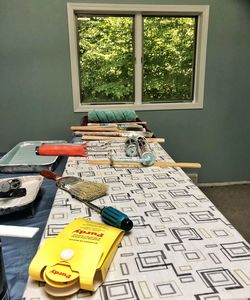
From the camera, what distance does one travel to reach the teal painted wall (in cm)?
248

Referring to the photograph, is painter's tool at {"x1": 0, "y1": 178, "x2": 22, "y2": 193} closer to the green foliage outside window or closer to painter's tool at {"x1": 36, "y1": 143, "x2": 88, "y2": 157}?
painter's tool at {"x1": 36, "y1": 143, "x2": 88, "y2": 157}

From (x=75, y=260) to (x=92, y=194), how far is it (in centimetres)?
42

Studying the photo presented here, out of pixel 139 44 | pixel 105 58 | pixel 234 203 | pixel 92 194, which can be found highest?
pixel 139 44

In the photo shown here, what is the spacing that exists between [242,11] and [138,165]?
2201mm

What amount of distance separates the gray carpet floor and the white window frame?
96cm

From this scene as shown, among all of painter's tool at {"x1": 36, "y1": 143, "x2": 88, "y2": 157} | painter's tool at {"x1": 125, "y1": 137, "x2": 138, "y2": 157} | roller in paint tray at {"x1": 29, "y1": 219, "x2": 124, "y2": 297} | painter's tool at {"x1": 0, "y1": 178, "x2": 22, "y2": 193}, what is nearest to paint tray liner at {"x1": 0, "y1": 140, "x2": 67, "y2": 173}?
painter's tool at {"x1": 36, "y1": 143, "x2": 88, "y2": 157}

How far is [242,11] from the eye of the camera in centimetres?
264

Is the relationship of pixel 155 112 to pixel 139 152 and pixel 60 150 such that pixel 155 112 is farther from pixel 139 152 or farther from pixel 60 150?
pixel 60 150

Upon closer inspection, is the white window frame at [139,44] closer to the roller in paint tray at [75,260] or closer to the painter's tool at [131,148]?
the painter's tool at [131,148]

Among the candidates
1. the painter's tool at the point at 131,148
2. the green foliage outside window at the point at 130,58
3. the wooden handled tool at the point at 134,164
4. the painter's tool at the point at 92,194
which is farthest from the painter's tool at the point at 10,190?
the green foliage outside window at the point at 130,58

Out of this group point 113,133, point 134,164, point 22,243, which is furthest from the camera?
point 113,133

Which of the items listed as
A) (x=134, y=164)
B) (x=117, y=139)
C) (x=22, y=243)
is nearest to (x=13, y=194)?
(x=22, y=243)

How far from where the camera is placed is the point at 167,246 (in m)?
0.77

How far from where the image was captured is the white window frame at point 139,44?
2.51m
